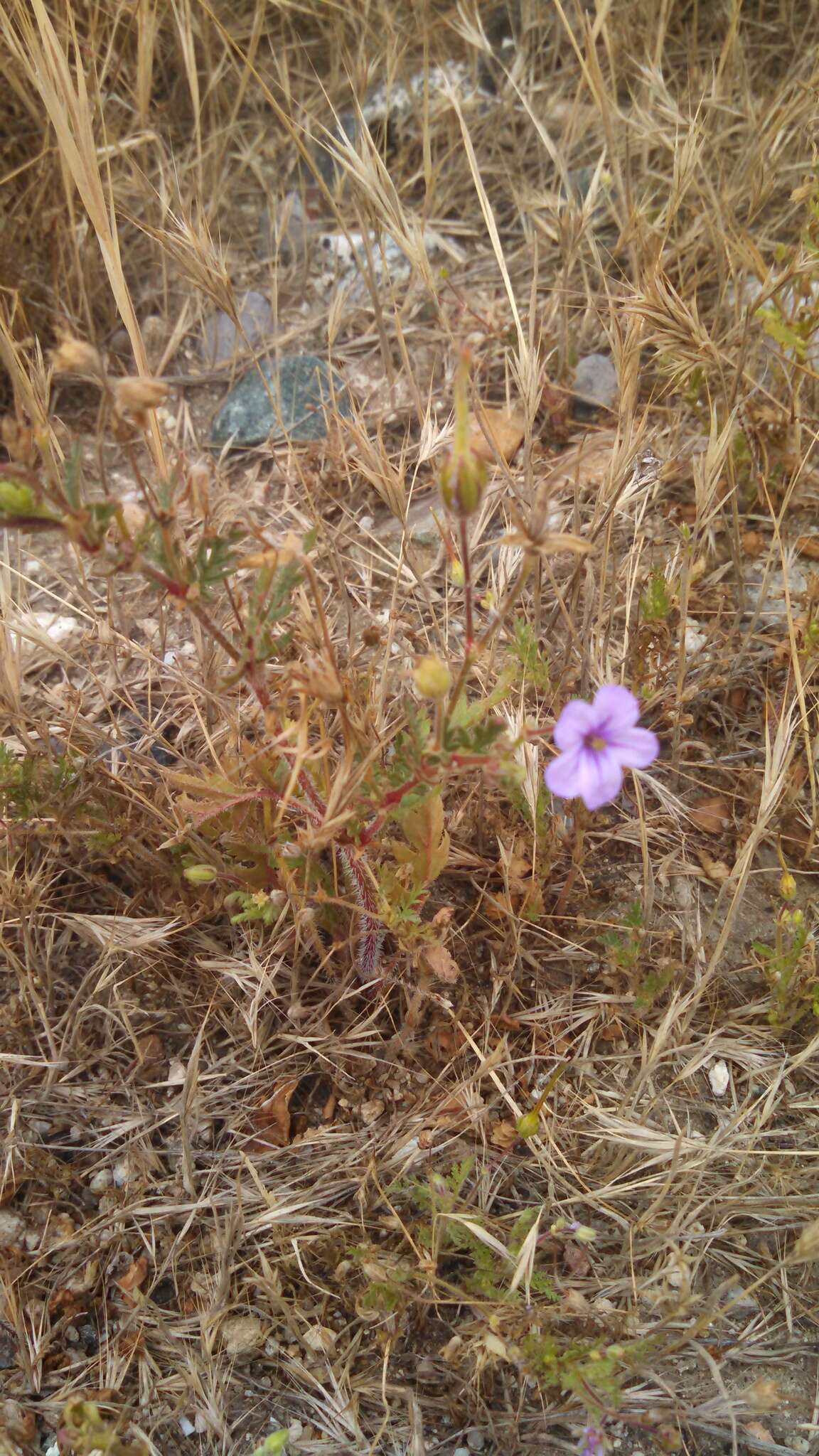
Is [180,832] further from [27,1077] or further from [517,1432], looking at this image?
[517,1432]

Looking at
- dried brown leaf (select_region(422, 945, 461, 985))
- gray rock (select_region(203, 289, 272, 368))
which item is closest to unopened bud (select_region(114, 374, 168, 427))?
dried brown leaf (select_region(422, 945, 461, 985))

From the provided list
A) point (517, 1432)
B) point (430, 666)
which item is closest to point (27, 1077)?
point (517, 1432)

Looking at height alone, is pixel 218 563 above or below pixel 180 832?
above

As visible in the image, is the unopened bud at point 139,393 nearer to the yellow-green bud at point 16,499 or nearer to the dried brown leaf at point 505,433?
the yellow-green bud at point 16,499

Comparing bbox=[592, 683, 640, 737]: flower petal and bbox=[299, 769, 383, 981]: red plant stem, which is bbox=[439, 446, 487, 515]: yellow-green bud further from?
bbox=[299, 769, 383, 981]: red plant stem

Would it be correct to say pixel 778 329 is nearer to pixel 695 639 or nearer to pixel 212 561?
pixel 695 639

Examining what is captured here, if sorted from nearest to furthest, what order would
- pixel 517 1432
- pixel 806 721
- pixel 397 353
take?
pixel 517 1432
pixel 806 721
pixel 397 353

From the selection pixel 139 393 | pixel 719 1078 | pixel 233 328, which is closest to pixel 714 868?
pixel 719 1078
